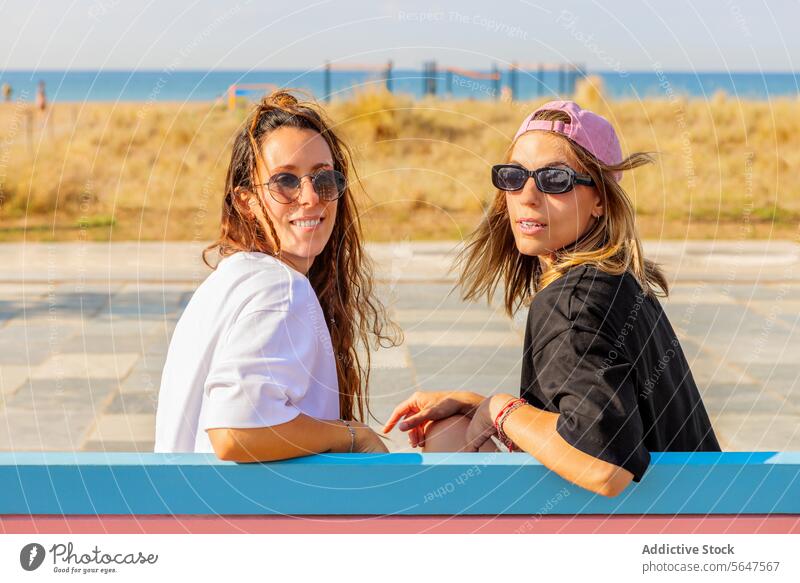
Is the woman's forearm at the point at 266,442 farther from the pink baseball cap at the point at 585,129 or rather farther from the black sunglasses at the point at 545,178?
the pink baseball cap at the point at 585,129

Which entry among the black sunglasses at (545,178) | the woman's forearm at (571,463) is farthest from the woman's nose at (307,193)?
the woman's forearm at (571,463)

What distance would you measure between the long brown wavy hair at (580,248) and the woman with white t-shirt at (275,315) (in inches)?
11.5

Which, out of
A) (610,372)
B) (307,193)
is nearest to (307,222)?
(307,193)

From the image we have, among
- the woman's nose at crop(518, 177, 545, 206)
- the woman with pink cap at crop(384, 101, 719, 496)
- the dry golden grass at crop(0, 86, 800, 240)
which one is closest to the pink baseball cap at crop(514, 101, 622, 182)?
the woman with pink cap at crop(384, 101, 719, 496)

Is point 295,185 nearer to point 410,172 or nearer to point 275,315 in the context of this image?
point 275,315

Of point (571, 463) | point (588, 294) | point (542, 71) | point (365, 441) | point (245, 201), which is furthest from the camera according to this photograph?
point (542, 71)

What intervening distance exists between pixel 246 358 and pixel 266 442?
0.14 m

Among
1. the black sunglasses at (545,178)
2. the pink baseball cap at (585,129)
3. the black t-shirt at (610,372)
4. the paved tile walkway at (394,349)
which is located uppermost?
the pink baseball cap at (585,129)

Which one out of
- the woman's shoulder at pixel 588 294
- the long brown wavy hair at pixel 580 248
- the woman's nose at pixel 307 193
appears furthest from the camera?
the woman's nose at pixel 307 193

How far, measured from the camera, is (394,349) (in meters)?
7.21

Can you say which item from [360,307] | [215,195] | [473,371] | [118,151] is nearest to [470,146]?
[215,195]

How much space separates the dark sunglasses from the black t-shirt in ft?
1.66

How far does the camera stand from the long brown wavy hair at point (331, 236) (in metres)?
2.34
